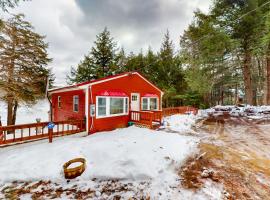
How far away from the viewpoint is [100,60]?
25125 millimetres

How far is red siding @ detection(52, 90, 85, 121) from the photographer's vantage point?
9927mm

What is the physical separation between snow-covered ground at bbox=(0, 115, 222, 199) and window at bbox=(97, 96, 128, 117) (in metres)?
3.32

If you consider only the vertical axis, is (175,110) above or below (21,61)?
below

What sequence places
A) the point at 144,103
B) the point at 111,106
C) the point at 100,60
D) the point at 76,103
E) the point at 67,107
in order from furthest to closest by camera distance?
the point at 100,60 → the point at 144,103 → the point at 67,107 → the point at 76,103 → the point at 111,106

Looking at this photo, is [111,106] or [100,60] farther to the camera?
[100,60]

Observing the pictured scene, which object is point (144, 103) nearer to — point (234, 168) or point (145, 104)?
point (145, 104)

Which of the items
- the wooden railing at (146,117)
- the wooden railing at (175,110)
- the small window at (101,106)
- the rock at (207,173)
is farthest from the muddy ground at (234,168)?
the wooden railing at (175,110)

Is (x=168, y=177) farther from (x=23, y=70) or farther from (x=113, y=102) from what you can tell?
(x=23, y=70)

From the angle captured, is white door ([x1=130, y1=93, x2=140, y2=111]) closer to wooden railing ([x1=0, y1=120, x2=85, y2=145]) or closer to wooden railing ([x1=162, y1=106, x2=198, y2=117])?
wooden railing ([x1=162, y1=106, x2=198, y2=117])

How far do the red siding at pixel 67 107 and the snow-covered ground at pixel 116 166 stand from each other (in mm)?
3654

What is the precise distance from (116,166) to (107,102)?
5750mm

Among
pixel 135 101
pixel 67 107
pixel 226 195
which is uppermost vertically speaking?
pixel 135 101

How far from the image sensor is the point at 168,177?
4.21 metres

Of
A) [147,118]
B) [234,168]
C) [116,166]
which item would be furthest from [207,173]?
[147,118]
